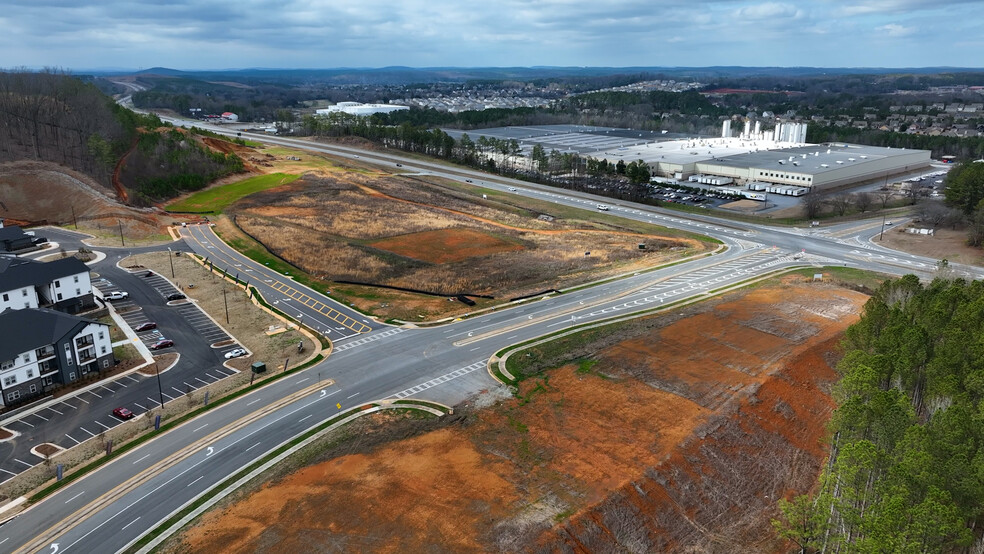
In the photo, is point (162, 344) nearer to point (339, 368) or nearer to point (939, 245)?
point (339, 368)

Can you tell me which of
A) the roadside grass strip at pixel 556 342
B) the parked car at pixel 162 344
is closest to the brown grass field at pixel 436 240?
the roadside grass strip at pixel 556 342

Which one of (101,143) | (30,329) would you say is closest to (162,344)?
(30,329)

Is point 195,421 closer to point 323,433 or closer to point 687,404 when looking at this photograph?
point 323,433

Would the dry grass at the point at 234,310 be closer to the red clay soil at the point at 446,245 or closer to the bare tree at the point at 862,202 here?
the red clay soil at the point at 446,245

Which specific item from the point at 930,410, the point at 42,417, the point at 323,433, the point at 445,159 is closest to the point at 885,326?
the point at 930,410

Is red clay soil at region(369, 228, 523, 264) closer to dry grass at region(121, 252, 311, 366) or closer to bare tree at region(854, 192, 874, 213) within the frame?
dry grass at region(121, 252, 311, 366)

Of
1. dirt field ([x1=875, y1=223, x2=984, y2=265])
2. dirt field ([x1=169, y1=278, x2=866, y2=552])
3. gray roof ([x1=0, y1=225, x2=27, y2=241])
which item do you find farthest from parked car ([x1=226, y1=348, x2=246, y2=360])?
dirt field ([x1=875, y1=223, x2=984, y2=265])
